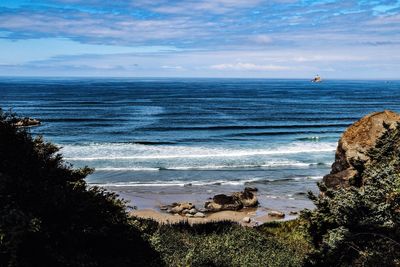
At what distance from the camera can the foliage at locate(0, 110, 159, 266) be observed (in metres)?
7.87

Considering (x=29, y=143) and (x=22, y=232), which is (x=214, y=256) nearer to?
(x=29, y=143)

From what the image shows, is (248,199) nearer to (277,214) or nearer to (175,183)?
(277,214)

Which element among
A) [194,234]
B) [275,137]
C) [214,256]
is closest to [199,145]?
[275,137]

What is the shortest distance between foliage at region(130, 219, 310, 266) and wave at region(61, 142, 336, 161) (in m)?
23.4

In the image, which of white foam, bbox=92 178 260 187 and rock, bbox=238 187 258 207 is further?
white foam, bbox=92 178 260 187

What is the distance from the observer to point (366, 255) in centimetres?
1075

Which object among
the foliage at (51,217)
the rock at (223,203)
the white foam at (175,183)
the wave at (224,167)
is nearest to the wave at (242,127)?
the wave at (224,167)

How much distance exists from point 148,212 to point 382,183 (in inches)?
673

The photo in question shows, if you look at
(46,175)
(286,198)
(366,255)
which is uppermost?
(46,175)

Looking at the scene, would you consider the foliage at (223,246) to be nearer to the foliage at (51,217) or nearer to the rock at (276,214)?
the foliage at (51,217)

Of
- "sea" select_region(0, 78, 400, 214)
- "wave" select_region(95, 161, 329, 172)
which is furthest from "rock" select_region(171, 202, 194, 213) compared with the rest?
"wave" select_region(95, 161, 329, 172)

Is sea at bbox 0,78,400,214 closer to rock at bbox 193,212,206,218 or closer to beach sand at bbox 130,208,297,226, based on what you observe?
beach sand at bbox 130,208,297,226

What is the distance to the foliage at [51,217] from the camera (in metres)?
7.87

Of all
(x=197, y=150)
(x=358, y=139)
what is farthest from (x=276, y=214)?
(x=197, y=150)
